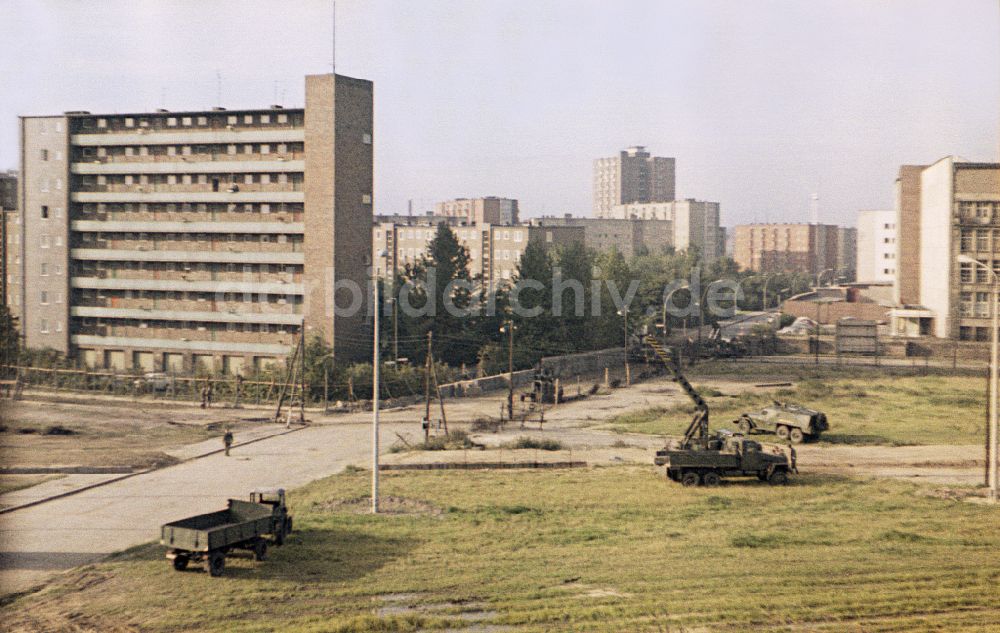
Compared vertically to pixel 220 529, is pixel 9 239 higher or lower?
higher

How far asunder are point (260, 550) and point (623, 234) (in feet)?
516

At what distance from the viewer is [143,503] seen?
2872cm

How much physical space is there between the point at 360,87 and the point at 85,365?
29386 millimetres

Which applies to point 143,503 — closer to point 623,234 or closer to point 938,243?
point 938,243

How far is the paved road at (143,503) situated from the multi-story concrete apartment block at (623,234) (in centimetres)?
12220

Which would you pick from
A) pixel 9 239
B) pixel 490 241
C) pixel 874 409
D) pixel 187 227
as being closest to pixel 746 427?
pixel 874 409

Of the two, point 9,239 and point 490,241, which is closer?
point 9,239

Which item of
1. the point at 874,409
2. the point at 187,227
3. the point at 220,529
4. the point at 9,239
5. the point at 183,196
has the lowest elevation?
the point at 874,409

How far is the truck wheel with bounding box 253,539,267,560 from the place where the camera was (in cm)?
2067

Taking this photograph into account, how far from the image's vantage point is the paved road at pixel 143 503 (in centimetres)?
2288

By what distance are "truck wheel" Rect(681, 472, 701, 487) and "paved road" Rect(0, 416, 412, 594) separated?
13236 mm

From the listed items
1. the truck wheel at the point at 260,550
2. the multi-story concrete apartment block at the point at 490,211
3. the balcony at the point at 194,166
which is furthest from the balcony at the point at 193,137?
the multi-story concrete apartment block at the point at 490,211

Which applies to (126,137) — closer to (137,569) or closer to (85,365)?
(85,365)

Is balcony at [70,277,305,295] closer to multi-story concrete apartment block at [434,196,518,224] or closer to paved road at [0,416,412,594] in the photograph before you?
paved road at [0,416,412,594]
